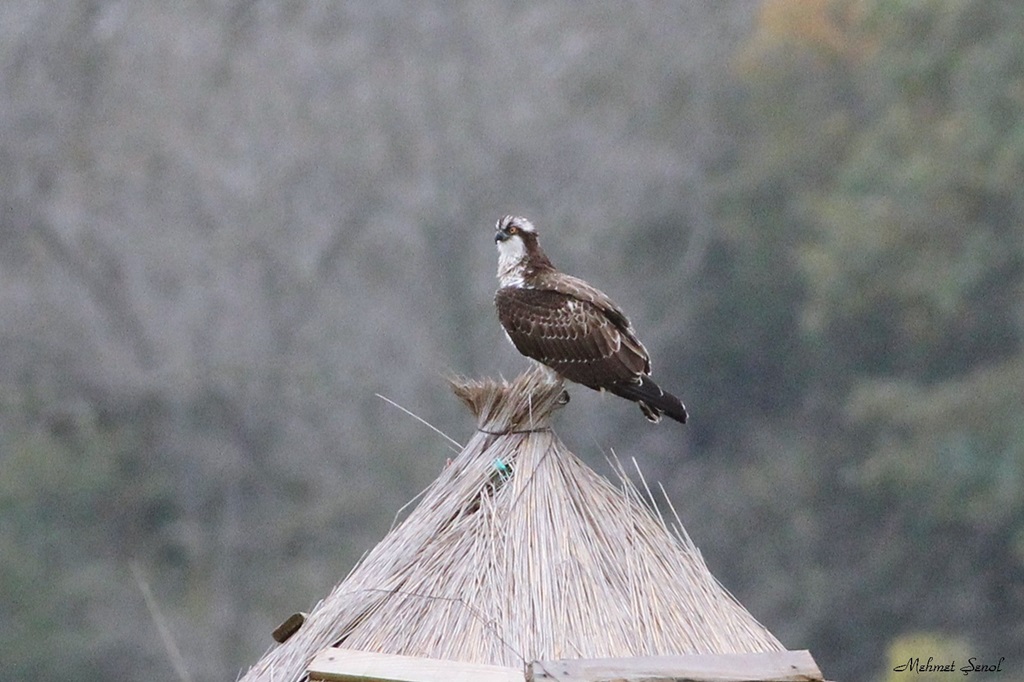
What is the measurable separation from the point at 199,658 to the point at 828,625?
5.90 metres

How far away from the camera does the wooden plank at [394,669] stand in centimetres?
445

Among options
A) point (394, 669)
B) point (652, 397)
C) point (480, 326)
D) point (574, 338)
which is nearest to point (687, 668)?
point (394, 669)

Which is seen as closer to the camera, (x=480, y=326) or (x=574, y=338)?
(x=574, y=338)

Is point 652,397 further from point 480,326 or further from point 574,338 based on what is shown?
point 480,326

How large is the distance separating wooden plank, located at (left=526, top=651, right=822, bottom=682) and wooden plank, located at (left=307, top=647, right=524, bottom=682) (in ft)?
0.39

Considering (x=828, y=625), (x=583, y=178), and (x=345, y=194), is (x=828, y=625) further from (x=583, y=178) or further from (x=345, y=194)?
(x=345, y=194)

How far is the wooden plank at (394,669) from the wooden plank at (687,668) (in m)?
0.12

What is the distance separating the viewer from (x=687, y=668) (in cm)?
454

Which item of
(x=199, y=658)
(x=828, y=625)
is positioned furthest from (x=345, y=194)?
(x=828, y=625)

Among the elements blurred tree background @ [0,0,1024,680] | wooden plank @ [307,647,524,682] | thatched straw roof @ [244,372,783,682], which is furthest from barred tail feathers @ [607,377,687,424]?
blurred tree background @ [0,0,1024,680]

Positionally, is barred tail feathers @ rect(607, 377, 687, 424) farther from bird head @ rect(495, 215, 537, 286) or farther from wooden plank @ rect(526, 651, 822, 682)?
wooden plank @ rect(526, 651, 822, 682)

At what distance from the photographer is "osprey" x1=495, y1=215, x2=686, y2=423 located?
5.80 m

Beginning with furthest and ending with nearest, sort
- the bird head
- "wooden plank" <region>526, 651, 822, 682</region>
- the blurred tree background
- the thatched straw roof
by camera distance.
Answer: the blurred tree background
the bird head
the thatched straw roof
"wooden plank" <region>526, 651, 822, 682</region>

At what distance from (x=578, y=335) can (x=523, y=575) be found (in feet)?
4.43
